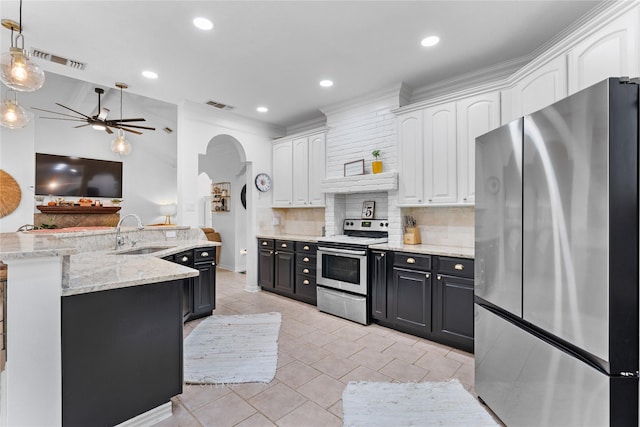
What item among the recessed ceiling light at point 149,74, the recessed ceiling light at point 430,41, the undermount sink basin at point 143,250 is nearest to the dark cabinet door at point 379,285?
the recessed ceiling light at point 430,41

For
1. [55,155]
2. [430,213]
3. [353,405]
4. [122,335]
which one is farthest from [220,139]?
[353,405]

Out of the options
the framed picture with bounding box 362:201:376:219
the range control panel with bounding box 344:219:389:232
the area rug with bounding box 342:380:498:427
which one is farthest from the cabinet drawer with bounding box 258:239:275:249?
the area rug with bounding box 342:380:498:427

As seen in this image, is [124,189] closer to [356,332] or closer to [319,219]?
[319,219]

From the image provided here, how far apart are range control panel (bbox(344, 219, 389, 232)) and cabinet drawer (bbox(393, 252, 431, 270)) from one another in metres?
0.66

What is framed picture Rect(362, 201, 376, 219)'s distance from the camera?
4168 mm

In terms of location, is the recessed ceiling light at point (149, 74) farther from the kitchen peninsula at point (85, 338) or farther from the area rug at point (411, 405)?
the area rug at point (411, 405)

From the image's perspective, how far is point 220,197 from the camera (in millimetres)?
7254

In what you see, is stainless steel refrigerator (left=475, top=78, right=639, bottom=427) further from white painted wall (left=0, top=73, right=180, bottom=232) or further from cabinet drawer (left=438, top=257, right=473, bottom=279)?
white painted wall (left=0, top=73, right=180, bottom=232)

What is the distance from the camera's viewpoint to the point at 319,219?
200 inches

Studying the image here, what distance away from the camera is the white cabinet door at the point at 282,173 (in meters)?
5.00

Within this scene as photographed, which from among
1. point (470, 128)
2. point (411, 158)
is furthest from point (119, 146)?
point (470, 128)

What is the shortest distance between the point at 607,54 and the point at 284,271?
13.4ft

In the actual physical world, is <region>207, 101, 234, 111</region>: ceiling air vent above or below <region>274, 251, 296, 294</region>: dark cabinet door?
above

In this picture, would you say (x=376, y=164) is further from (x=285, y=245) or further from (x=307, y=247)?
(x=285, y=245)
